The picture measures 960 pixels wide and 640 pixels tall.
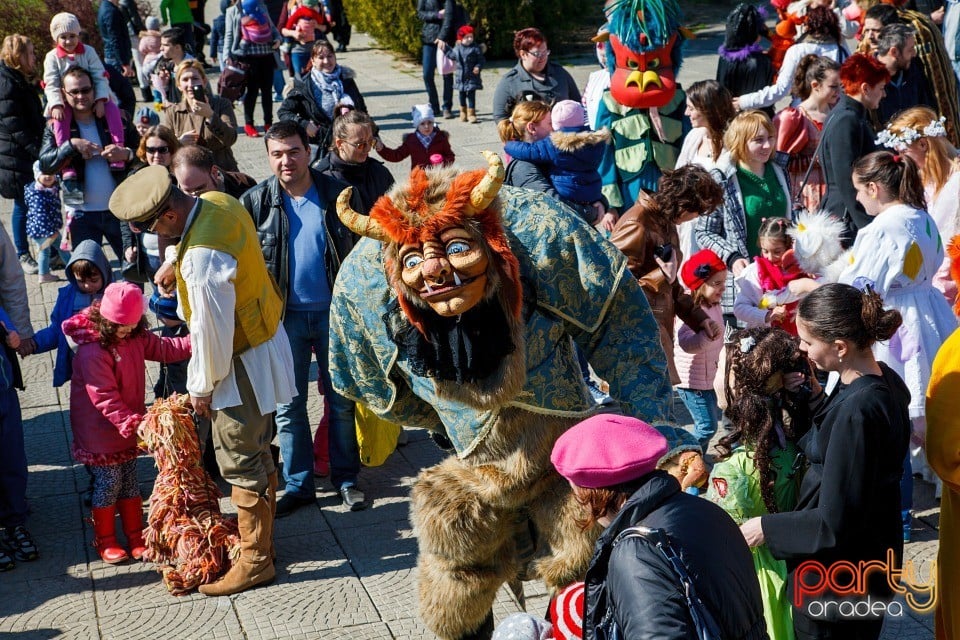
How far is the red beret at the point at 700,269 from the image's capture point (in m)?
5.74

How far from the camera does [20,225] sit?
9.63 meters

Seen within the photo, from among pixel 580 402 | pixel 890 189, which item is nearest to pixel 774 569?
pixel 580 402

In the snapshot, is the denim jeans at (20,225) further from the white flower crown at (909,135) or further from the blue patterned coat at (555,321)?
the white flower crown at (909,135)

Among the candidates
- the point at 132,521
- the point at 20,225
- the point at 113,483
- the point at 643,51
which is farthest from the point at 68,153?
the point at 643,51

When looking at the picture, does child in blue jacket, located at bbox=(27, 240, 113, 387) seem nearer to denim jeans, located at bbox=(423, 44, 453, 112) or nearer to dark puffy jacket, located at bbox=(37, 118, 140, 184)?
dark puffy jacket, located at bbox=(37, 118, 140, 184)

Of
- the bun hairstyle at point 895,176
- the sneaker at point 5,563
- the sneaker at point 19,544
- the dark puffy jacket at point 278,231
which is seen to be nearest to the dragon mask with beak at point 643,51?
the bun hairstyle at point 895,176

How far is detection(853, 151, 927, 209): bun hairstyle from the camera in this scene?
516 centimetres

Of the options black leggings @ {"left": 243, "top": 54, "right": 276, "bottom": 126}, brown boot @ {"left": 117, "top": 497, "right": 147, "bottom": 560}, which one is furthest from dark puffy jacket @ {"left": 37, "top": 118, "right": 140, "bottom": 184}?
black leggings @ {"left": 243, "top": 54, "right": 276, "bottom": 126}

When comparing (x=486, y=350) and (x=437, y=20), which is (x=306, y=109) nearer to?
(x=437, y=20)

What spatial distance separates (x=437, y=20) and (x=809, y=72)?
22.9ft

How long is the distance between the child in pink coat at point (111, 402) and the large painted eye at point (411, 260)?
84.3 inches

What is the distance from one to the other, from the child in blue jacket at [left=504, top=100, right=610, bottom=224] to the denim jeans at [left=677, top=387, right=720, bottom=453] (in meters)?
1.39

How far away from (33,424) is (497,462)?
4.20 m

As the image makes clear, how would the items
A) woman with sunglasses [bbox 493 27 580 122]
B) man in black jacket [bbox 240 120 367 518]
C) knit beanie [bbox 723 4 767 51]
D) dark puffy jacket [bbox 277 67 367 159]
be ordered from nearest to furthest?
man in black jacket [bbox 240 120 367 518]
dark puffy jacket [bbox 277 67 367 159]
woman with sunglasses [bbox 493 27 580 122]
knit beanie [bbox 723 4 767 51]
